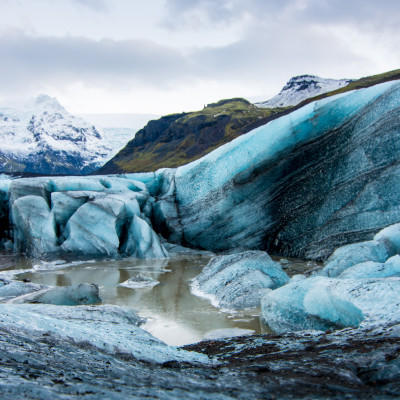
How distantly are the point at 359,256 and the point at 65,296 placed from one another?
22.4 feet

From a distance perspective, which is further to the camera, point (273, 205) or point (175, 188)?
point (175, 188)

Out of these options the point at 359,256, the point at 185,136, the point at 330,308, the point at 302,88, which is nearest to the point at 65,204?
the point at 359,256

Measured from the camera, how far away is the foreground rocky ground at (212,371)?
2688mm

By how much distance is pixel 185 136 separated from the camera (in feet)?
324

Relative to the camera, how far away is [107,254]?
16.0 m

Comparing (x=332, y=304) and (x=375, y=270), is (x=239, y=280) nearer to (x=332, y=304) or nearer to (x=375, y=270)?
(x=375, y=270)

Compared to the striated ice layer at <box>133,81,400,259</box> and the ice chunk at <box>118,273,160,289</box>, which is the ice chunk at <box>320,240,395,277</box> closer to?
the striated ice layer at <box>133,81,400,259</box>

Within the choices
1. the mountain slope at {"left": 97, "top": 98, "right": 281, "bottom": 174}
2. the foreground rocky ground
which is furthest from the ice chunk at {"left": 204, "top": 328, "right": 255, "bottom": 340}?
the mountain slope at {"left": 97, "top": 98, "right": 281, "bottom": 174}

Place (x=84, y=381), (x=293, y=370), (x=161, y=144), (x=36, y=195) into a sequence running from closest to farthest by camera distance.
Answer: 1. (x=84, y=381)
2. (x=293, y=370)
3. (x=36, y=195)
4. (x=161, y=144)

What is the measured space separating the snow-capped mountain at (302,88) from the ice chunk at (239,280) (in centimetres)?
11261

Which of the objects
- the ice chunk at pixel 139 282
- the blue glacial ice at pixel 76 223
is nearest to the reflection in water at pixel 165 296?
the ice chunk at pixel 139 282

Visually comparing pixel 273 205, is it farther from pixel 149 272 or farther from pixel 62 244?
pixel 62 244

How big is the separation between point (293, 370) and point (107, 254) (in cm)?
1335

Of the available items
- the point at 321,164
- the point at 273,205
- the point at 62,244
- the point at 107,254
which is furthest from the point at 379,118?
the point at 62,244
